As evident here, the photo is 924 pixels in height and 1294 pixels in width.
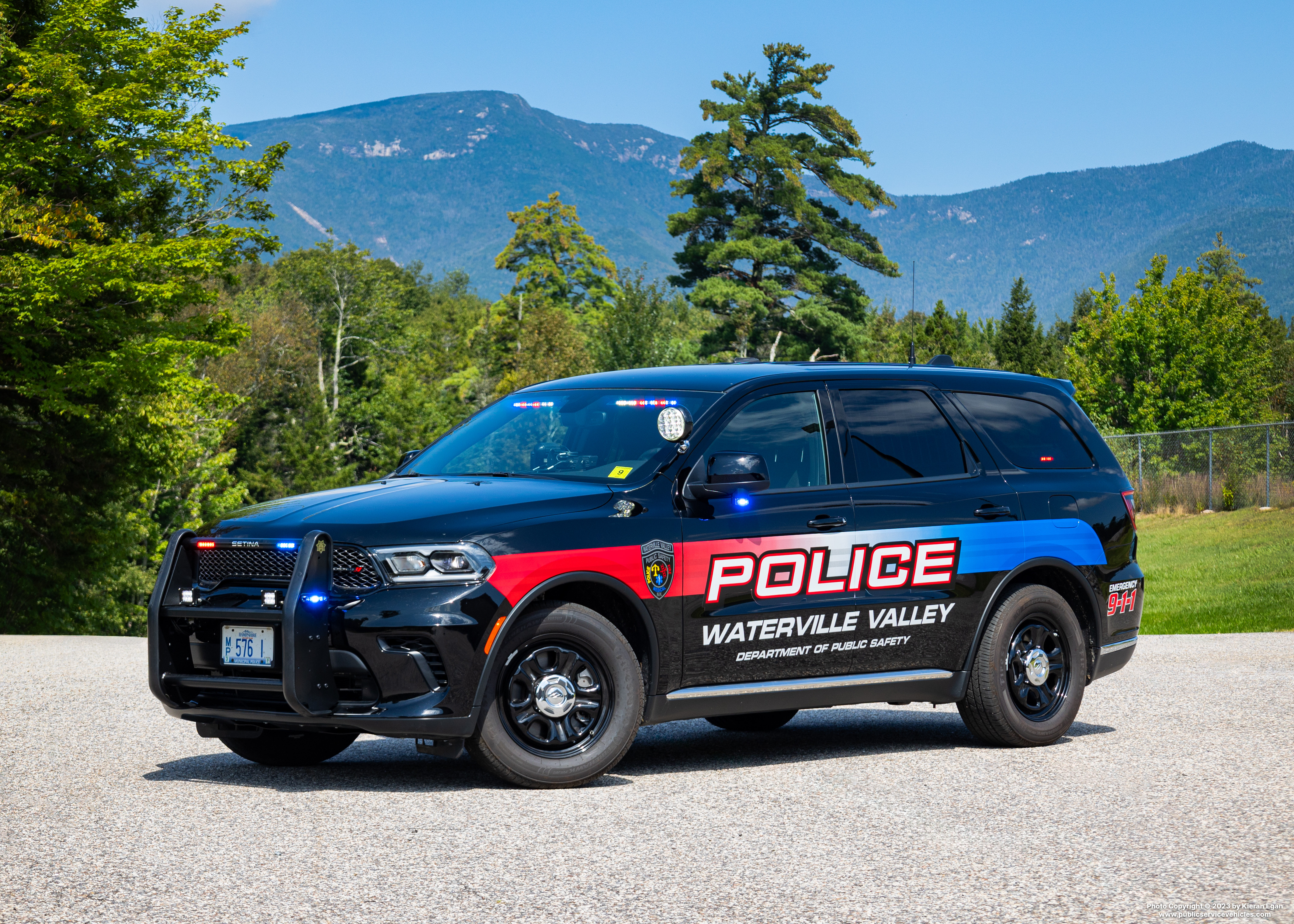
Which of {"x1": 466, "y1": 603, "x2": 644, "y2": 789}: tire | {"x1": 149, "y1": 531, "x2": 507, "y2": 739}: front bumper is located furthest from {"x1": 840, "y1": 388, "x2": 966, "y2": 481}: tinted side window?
{"x1": 149, "y1": 531, "x2": 507, "y2": 739}: front bumper

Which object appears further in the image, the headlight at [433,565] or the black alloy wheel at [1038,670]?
the black alloy wheel at [1038,670]

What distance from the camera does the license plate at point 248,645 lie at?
6.50m

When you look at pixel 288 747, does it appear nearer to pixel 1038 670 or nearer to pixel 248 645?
pixel 248 645

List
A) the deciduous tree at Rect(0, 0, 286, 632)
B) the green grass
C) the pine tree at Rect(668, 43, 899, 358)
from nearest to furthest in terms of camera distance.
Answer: the green grass → the deciduous tree at Rect(0, 0, 286, 632) → the pine tree at Rect(668, 43, 899, 358)

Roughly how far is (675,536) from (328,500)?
165cm

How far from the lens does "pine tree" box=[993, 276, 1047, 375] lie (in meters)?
91.7

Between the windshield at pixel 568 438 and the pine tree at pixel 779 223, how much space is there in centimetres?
5036

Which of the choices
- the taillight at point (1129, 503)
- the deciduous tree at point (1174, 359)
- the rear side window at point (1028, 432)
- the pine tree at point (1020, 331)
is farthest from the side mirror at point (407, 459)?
the pine tree at point (1020, 331)

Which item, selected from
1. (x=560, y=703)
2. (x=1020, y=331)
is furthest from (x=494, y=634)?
(x=1020, y=331)

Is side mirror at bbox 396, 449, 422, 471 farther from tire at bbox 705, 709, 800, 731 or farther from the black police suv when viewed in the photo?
tire at bbox 705, 709, 800, 731

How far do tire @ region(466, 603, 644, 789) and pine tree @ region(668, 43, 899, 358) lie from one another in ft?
170

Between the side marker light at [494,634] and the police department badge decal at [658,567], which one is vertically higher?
the police department badge decal at [658,567]

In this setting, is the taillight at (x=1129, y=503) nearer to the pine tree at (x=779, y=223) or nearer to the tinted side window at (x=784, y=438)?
the tinted side window at (x=784, y=438)

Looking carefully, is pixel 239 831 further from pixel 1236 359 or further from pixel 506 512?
pixel 1236 359
